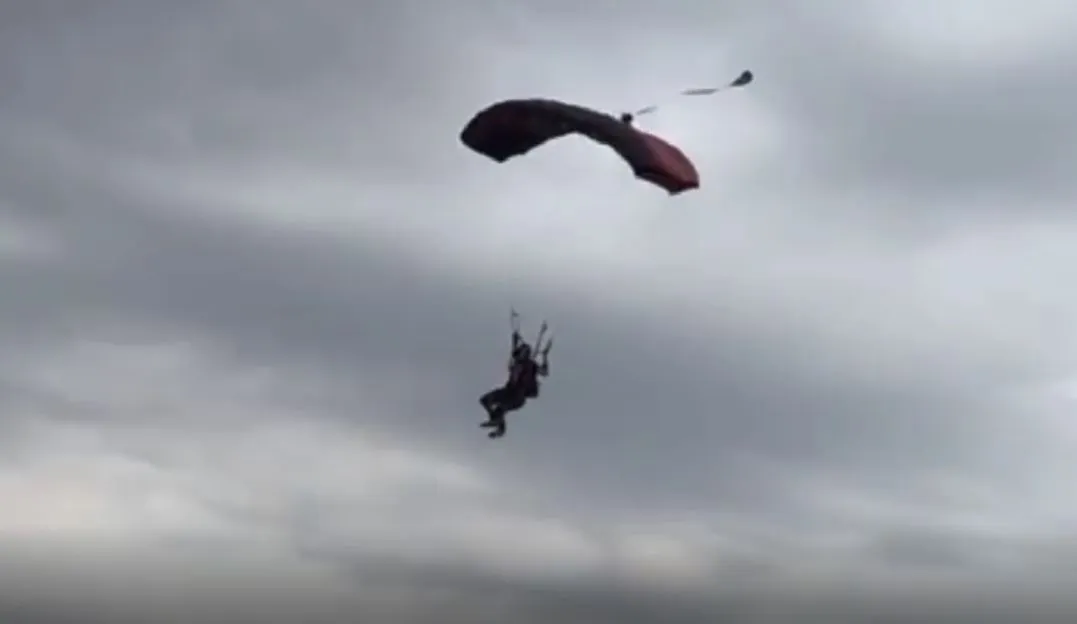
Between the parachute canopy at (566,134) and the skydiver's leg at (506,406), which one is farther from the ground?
the parachute canopy at (566,134)

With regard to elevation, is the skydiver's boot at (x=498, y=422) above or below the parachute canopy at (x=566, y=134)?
below

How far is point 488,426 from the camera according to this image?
4738 cm

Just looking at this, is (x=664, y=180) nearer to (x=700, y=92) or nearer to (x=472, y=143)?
(x=700, y=92)

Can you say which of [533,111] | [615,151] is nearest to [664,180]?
[615,151]

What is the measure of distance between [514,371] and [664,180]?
711 centimetres

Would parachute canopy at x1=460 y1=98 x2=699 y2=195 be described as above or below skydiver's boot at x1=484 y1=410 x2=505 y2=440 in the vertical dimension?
above

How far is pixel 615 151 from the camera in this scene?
145 ft

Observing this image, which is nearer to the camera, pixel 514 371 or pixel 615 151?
pixel 615 151

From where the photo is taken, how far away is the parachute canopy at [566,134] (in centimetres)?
4375

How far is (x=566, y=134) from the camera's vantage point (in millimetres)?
46062

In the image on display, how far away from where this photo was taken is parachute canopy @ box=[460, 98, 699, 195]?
144 feet

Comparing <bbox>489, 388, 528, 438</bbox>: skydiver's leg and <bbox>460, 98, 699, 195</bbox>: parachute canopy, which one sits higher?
<bbox>460, 98, 699, 195</bbox>: parachute canopy

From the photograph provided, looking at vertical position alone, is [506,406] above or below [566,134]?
below

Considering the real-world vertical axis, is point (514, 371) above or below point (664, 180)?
below
